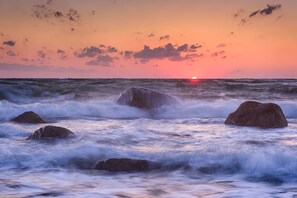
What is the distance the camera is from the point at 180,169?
6.19m

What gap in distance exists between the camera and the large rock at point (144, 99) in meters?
16.0

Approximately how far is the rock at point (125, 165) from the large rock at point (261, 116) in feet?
16.5

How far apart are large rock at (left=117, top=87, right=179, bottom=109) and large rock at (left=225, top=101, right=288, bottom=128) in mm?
5417

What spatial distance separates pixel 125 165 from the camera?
19.9 feet

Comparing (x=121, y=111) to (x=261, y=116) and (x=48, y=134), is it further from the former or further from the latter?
(x=48, y=134)

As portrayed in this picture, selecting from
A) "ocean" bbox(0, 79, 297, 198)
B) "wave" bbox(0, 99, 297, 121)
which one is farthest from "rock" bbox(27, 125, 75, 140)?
"wave" bbox(0, 99, 297, 121)

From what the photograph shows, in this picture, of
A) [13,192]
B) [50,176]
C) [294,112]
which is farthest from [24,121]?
[294,112]

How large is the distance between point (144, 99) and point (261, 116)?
639cm

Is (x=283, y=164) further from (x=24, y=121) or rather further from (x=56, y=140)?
(x=24, y=121)

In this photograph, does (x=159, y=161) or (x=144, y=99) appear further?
(x=144, y=99)

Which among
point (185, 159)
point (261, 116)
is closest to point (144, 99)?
point (261, 116)

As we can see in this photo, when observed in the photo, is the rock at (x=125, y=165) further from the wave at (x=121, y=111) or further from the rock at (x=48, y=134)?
the wave at (x=121, y=111)

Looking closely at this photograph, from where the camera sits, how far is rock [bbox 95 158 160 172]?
19.8ft

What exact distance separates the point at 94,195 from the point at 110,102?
1313 cm
